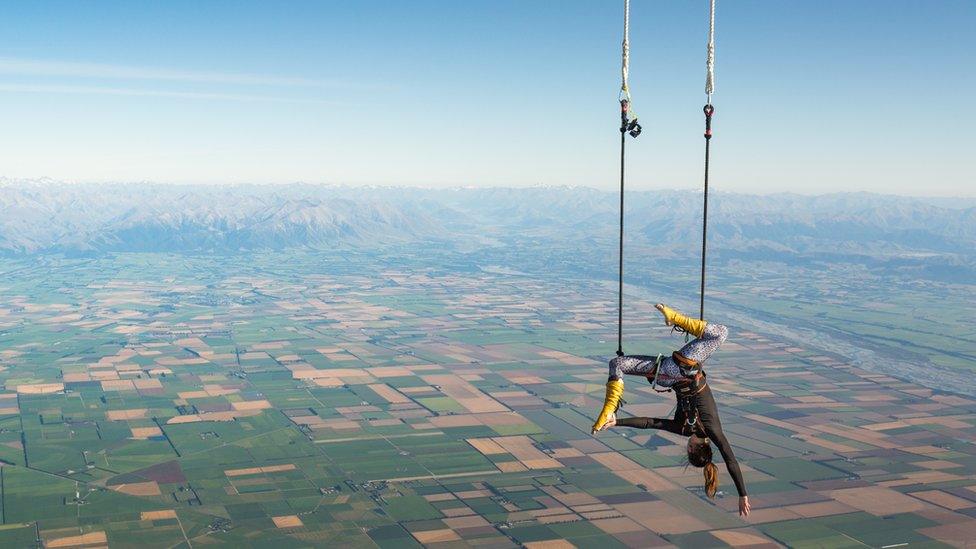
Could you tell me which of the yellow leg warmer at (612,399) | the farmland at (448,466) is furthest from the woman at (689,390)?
the farmland at (448,466)

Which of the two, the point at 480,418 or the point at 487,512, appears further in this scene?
the point at 480,418


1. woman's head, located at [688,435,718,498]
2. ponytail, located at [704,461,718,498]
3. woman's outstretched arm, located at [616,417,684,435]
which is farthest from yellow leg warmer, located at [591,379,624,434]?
ponytail, located at [704,461,718,498]

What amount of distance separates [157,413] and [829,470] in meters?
112

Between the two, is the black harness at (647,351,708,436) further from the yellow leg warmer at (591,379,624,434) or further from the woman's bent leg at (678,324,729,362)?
the yellow leg warmer at (591,379,624,434)

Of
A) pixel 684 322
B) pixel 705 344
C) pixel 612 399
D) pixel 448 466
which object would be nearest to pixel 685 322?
pixel 684 322

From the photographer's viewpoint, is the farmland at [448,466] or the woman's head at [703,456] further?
the farmland at [448,466]

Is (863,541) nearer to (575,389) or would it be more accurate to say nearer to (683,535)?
(683,535)

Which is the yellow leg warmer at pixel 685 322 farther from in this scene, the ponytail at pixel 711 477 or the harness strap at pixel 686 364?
the ponytail at pixel 711 477

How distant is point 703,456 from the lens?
67.6ft

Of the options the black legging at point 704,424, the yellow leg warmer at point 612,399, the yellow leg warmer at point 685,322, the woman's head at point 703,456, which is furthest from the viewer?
the woman's head at point 703,456

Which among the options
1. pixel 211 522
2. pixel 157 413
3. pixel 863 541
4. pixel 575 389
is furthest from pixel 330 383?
pixel 863 541

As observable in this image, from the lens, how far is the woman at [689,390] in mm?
18938

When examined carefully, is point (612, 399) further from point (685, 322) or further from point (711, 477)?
point (711, 477)

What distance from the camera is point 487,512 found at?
329ft
